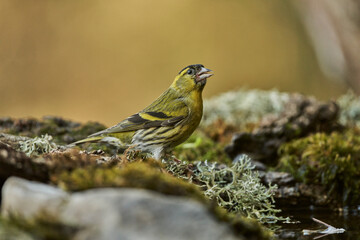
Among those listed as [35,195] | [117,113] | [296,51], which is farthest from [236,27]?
[35,195]

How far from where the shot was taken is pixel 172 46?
1484 centimetres

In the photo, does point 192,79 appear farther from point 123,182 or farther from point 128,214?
point 128,214

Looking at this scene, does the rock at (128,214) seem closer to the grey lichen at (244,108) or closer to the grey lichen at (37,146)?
the grey lichen at (37,146)

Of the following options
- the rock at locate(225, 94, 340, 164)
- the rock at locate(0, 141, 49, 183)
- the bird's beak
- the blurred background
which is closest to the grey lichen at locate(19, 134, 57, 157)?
the rock at locate(0, 141, 49, 183)

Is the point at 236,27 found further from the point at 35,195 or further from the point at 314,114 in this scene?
the point at 35,195

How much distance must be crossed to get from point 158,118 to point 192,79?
71cm

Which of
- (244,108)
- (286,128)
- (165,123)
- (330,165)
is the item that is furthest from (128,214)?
(244,108)

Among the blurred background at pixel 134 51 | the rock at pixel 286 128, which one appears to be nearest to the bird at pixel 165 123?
the rock at pixel 286 128

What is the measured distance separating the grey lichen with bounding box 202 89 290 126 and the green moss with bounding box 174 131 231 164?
1.57m

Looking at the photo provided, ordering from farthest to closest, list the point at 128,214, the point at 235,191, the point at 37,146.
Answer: the point at 37,146
the point at 235,191
the point at 128,214

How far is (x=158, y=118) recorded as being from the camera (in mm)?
5066

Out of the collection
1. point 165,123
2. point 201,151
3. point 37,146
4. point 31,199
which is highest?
point 165,123

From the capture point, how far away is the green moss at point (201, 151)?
17.3ft

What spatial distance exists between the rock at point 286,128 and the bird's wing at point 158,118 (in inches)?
30.6
